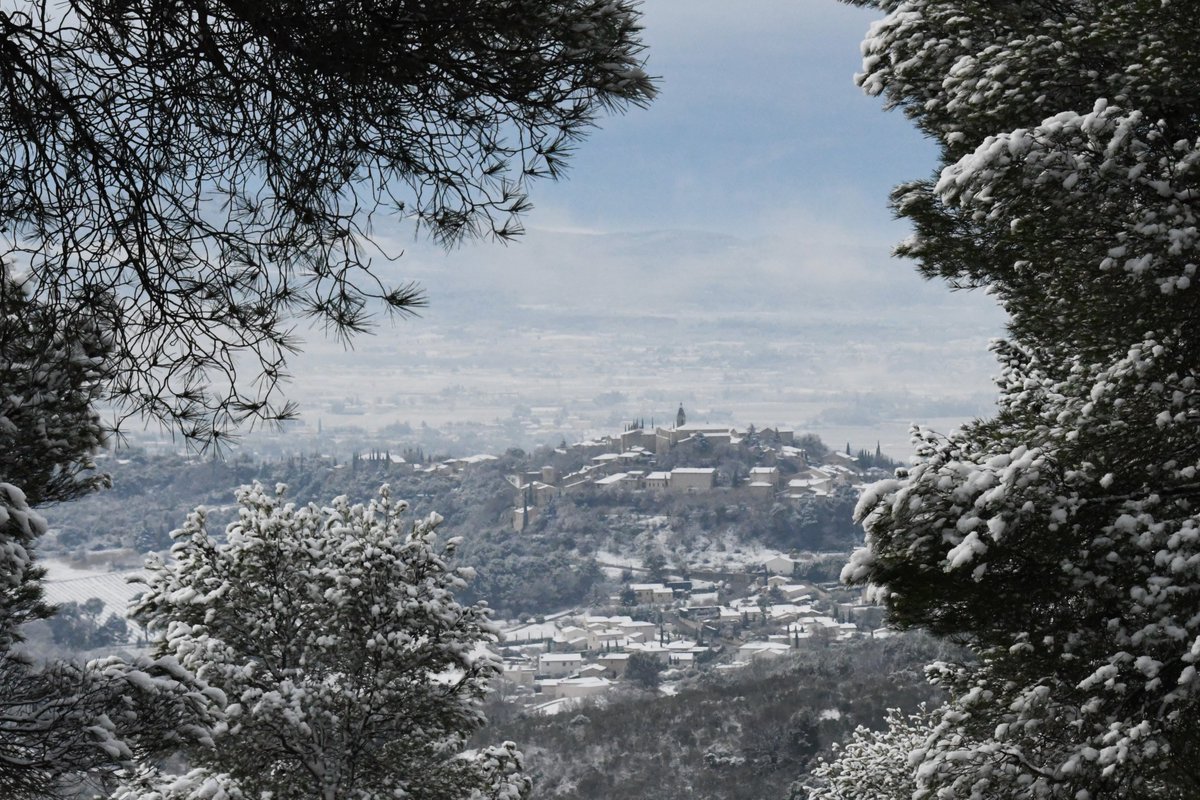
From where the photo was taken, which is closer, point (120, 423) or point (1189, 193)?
point (120, 423)

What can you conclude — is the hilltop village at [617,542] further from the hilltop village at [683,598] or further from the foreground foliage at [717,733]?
the foreground foliage at [717,733]

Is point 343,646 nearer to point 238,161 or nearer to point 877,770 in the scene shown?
point 877,770

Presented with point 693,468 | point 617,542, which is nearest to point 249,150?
point 617,542

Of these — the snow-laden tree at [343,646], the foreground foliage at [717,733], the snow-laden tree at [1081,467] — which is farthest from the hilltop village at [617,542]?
the snow-laden tree at [1081,467]

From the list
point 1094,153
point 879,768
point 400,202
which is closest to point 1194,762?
point 1094,153

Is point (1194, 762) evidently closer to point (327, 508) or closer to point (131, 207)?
point (131, 207)
